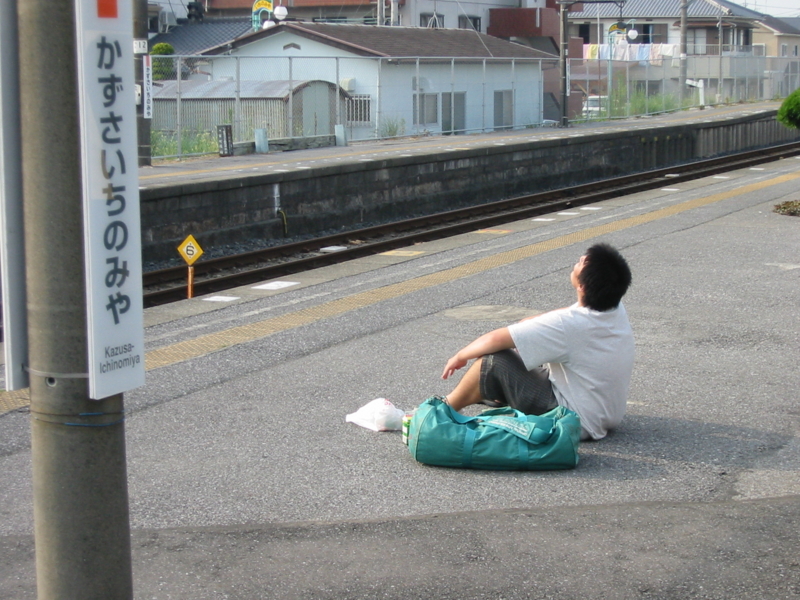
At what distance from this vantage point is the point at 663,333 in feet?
24.1

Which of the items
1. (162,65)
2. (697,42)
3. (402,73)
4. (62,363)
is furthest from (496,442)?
(697,42)

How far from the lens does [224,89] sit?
26.0m

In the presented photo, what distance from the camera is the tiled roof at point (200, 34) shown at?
4391 centimetres

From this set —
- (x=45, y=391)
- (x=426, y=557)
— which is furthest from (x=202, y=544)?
(x=45, y=391)

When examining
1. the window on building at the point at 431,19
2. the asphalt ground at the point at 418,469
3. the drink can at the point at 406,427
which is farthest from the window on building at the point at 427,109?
the drink can at the point at 406,427

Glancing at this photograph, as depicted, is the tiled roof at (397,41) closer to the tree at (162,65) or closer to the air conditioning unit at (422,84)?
the air conditioning unit at (422,84)

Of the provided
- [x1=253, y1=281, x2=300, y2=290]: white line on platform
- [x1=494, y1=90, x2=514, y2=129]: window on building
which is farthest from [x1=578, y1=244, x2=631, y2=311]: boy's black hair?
[x1=494, y1=90, x2=514, y2=129]: window on building

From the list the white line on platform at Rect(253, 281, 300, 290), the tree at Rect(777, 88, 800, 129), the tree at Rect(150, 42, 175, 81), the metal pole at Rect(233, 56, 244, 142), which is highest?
the tree at Rect(150, 42, 175, 81)

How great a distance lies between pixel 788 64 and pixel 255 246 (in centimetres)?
4280

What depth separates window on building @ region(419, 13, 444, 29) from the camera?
141 feet

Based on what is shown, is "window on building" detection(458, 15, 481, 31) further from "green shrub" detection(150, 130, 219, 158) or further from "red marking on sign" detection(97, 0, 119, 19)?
"red marking on sign" detection(97, 0, 119, 19)

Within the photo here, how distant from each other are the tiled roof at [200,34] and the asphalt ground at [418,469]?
37.2 meters

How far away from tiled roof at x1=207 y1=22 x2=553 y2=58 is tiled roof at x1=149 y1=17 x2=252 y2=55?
1047cm

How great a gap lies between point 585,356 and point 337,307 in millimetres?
3601
